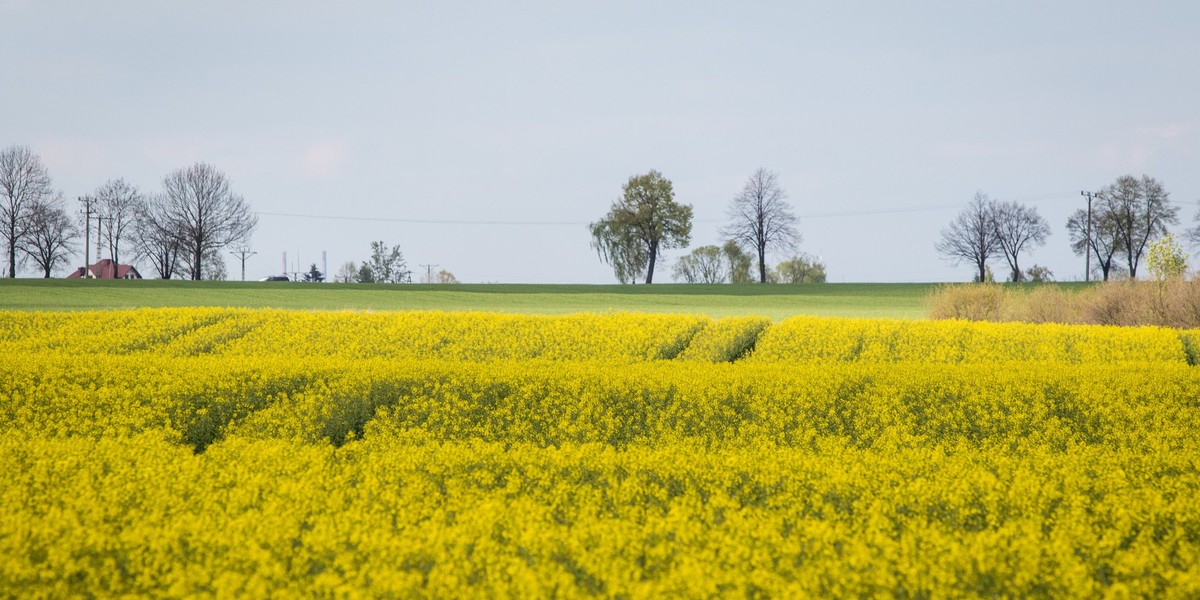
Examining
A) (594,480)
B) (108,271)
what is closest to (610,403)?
(594,480)

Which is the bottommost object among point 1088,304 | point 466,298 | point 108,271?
point 1088,304

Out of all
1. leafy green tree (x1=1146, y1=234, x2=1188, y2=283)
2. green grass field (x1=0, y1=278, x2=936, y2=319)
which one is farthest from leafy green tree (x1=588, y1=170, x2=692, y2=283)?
leafy green tree (x1=1146, y1=234, x2=1188, y2=283)

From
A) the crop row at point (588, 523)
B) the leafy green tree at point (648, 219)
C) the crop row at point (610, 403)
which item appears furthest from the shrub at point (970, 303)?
the leafy green tree at point (648, 219)

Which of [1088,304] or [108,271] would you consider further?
[108,271]

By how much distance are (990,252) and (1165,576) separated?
68.4m

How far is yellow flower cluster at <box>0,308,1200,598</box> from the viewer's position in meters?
4.16

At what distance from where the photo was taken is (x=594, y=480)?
230 inches

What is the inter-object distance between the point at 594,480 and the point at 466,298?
36111mm

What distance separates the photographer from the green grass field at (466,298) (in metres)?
35.0

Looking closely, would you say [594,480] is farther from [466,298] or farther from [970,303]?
[466,298]

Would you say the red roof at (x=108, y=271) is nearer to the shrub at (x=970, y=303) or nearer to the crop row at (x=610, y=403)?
the shrub at (x=970, y=303)

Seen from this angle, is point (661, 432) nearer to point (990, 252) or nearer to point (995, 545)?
point (995, 545)

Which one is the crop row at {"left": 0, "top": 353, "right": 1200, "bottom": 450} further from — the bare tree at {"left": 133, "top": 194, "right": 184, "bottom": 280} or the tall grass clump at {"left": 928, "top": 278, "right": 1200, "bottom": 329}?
the bare tree at {"left": 133, "top": 194, "right": 184, "bottom": 280}

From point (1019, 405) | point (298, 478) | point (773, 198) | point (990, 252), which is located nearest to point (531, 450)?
point (298, 478)
